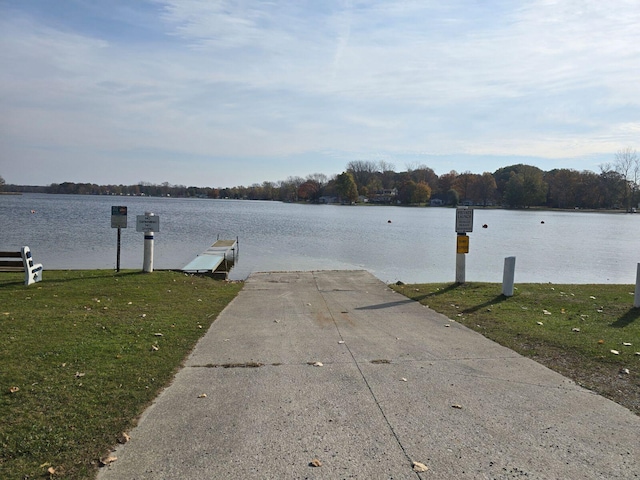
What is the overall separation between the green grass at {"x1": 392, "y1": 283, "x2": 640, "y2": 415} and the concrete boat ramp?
39 centimetres

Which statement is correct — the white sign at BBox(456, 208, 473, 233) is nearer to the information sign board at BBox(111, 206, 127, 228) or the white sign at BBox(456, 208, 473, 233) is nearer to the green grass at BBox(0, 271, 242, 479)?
the green grass at BBox(0, 271, 242, 479)

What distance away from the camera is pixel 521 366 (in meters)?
5.65

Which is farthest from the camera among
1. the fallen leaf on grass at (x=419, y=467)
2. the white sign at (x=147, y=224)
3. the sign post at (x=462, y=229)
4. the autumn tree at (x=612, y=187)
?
the autumn tree at (x=612, y=187)

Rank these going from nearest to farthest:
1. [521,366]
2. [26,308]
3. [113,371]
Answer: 1. [113,371]
2. [521,366]
3. [26,308]

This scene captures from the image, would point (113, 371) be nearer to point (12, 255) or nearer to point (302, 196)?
point (12, 255)

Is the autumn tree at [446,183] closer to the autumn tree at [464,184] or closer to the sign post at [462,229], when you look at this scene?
the autumn tree at [464,184]

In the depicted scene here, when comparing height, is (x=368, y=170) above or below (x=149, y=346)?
above

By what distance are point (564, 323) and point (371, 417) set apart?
5.22m

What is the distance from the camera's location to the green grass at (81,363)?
3445 millimetres

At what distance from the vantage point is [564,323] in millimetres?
7945

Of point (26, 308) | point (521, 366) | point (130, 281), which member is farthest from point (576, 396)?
point (130, 281)

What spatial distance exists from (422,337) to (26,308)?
6.44m

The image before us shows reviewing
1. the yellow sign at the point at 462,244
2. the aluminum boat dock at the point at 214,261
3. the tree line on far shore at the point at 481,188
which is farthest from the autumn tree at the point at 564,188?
the yellow sign at the point at 462,244

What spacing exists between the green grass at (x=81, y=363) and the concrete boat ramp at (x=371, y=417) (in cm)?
25
